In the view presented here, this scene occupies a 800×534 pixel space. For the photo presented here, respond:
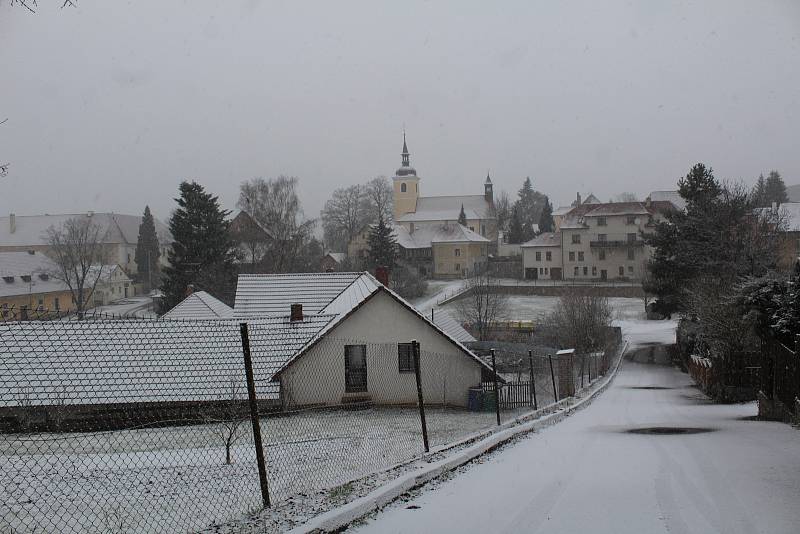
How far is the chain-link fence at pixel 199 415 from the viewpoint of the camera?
7.29m

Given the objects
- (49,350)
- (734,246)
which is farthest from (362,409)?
(734,246)

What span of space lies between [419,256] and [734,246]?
58.7 metres

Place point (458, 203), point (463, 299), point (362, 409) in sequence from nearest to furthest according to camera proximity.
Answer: point (362, 409) → point (463, 299) → point (458, 203)

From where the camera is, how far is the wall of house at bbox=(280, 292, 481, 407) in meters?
19.7

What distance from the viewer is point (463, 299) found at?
6700 centimetres

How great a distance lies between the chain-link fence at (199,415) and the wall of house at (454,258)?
2813 inches

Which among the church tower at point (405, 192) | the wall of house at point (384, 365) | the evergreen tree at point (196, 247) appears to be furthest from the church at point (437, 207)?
the wall of house at point (384, 365)

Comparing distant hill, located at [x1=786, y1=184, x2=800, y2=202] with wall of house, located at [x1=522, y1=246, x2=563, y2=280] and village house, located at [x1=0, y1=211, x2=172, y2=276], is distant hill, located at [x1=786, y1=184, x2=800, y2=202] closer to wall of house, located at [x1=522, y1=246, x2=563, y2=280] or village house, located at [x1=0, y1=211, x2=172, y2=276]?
wall of house, located at [x1=522, y1=246, x2=563, y2=280]

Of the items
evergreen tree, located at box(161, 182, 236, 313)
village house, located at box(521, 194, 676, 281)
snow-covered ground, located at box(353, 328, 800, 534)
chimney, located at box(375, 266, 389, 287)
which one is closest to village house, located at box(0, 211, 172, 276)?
evergreen tree, located at box(161, 182, 236, 313)

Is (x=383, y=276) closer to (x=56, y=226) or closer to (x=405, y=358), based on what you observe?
(x=405, y=358)

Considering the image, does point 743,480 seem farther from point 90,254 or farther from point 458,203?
point 458,203

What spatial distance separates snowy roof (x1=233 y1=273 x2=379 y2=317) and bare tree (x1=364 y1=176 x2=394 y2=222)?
79339 mm

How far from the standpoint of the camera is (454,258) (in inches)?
3880

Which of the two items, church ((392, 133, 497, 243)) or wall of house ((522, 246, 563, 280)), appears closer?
wall of house ((522, 246, 563, 280))
